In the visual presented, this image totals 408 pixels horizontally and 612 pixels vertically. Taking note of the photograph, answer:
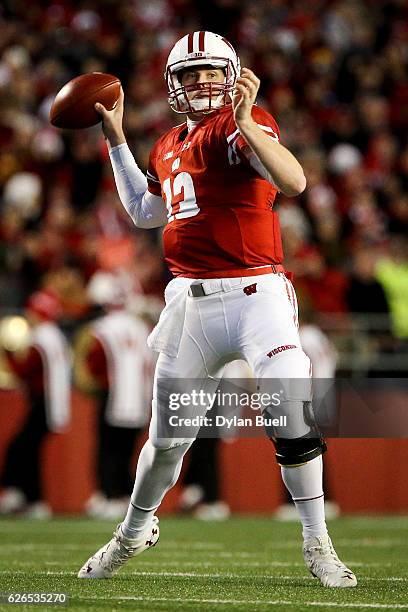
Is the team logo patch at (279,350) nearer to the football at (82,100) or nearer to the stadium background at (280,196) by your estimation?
the football at (82,100)

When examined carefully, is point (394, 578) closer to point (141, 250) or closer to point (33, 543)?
point (33, 543)

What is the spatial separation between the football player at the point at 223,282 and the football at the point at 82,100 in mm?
Result: 314

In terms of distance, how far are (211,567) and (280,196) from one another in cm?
661

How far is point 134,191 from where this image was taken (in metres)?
5.15

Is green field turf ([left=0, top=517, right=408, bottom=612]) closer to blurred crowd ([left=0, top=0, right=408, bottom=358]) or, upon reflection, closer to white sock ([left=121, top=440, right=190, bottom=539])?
white sock ([left=121, top=440, right=190, bottom=539])

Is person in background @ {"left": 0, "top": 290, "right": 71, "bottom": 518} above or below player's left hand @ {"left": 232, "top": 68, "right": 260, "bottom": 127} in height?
below

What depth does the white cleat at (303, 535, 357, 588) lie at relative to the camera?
449cm

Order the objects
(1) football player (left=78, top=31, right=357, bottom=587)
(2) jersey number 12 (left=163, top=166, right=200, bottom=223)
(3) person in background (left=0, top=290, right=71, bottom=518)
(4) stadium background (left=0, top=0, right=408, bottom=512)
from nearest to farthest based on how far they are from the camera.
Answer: (1) football player (left=78, top=31, right=357, bottom=587) → (2) jersey number 12 (left=163, top=166, right=200, bottom=223) → (3) person in background (left=0, top=290, right=71, bottom=518) → (4) stadium background (left=0, top=0, right=408, bottom=512)

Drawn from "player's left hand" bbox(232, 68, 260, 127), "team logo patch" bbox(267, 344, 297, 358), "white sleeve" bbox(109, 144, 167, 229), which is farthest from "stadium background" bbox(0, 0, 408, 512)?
"player's left hand" bbox(232, 68, 260, 127)

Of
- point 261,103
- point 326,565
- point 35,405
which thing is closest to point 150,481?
point 326,565

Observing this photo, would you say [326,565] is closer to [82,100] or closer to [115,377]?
[82,100]

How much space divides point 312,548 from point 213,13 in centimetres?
1063

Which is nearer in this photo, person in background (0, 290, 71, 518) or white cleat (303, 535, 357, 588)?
white cleat (303, 535, 357, 588)

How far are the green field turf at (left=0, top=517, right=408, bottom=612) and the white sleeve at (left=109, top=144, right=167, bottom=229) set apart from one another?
54.4 inches
